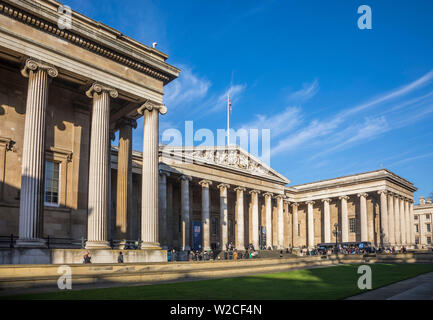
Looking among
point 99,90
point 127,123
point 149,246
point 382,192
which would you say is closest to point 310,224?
point 382,192

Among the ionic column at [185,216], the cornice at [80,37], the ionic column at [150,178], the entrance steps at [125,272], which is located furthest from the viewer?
the ionic column at [185,216]

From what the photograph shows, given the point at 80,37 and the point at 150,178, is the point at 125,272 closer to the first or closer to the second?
the point at 150,178

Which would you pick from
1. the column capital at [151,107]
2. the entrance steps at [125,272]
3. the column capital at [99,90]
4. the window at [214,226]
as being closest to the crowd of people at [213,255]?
the window at [214,226]

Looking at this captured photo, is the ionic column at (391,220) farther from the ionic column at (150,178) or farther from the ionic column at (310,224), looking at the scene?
the ionic column at (150,178)

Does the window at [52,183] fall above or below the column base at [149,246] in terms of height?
above

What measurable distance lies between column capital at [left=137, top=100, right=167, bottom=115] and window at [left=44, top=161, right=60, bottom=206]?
5.91 meters

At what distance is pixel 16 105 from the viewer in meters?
22.1

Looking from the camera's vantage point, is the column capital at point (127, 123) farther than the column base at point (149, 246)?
Yes

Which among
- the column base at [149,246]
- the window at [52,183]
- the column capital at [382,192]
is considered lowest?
the column base at [149,246]

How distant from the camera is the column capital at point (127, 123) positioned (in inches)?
1075

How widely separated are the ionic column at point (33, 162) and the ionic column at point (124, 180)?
6.60m

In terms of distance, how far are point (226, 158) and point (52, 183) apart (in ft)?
122

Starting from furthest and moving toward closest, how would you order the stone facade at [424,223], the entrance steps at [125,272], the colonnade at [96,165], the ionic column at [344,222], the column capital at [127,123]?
the stone facade at [424,223] → the ionic column at [344,222] → the column capital at [127,123] → the colonnade at [96,165] → the entrance steps at [125,272]

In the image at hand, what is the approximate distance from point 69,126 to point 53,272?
1096cm
